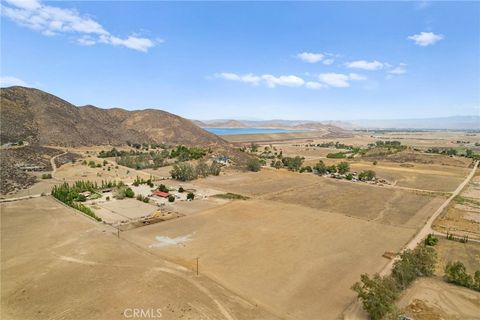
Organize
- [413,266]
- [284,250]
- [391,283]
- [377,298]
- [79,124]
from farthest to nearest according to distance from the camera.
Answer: [79,124]
[284,250]
[413,266]
[391,283]
[377,298]

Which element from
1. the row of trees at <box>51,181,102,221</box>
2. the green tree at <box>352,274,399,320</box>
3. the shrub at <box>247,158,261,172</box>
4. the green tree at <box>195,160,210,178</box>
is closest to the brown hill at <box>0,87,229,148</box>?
the shrub at <box>247,158,261,172</box>

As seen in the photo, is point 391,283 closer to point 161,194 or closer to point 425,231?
point 425,231

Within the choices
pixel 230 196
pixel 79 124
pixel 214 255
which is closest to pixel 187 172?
→ pixel 230 196

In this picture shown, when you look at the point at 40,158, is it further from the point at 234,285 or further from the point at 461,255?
the point at 461,255

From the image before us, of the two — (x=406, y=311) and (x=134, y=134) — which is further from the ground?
(x=134, y=134)

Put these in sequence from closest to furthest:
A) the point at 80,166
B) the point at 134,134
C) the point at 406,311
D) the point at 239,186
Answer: the point at 406,311 → the point at 239,186 → the point at 80,166 → the point at 134,134

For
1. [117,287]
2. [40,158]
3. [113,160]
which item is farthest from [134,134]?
[117,287]
